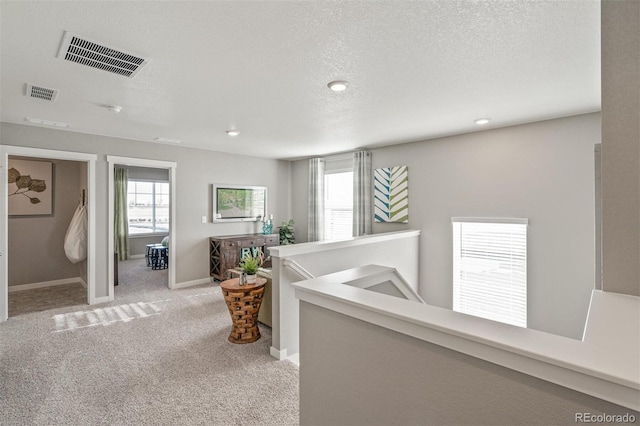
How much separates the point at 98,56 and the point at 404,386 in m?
2.69

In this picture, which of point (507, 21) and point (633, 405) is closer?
point (633, 405)

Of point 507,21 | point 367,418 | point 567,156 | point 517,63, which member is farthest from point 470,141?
point 367,418

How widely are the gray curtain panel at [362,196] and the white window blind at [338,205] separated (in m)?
0.39

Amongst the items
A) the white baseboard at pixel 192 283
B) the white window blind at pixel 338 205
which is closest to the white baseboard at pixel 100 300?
the white baseboard at pixel 192 283

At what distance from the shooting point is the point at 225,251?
553 centimetres

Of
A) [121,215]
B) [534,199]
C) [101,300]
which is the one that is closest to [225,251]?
[101,300]

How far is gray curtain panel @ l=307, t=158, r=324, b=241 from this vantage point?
6367mm

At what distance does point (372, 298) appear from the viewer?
4.19 ft

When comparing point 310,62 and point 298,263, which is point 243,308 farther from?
point 310,62

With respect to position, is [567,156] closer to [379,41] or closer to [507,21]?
[507,21]

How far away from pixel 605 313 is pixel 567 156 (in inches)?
131

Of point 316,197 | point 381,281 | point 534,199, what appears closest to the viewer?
point 381,281

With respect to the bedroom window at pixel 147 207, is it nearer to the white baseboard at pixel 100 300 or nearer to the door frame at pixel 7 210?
the door frame at pixel 7 210

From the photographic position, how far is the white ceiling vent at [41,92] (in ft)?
8.83
